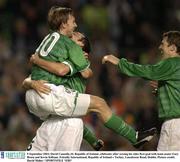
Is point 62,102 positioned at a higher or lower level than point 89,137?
higher

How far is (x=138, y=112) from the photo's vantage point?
33.8 ft

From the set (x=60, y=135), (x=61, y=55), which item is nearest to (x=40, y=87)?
(x=61, y=55)

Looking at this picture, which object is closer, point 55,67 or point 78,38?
point 55,67

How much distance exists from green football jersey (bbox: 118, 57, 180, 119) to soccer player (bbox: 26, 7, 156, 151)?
1.05 feet

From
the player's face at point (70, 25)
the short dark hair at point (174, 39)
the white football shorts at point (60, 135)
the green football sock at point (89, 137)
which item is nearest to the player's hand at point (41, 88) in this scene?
the white football shorts at point (60, 135)

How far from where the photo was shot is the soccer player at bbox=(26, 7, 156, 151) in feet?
22.7

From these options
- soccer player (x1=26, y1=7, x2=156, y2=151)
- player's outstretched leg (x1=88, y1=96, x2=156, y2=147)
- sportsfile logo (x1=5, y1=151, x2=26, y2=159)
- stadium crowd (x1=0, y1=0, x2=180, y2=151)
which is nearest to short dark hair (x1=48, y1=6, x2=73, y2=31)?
soccer player (x1=26, y1=7, x2=156, y2=151)

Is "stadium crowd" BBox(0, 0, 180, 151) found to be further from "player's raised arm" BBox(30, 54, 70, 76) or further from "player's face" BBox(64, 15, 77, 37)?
"player's raised arm" BBox(30, 54, 70, 76)

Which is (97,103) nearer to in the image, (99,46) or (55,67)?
(55,67)

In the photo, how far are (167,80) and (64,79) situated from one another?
817 mm

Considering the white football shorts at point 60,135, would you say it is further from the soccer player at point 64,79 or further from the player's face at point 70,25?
the player's face at point 70,25

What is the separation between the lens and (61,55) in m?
6.97

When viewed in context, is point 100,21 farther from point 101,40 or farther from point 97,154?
point 97,154

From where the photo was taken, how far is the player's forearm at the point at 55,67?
6879 millimetres
